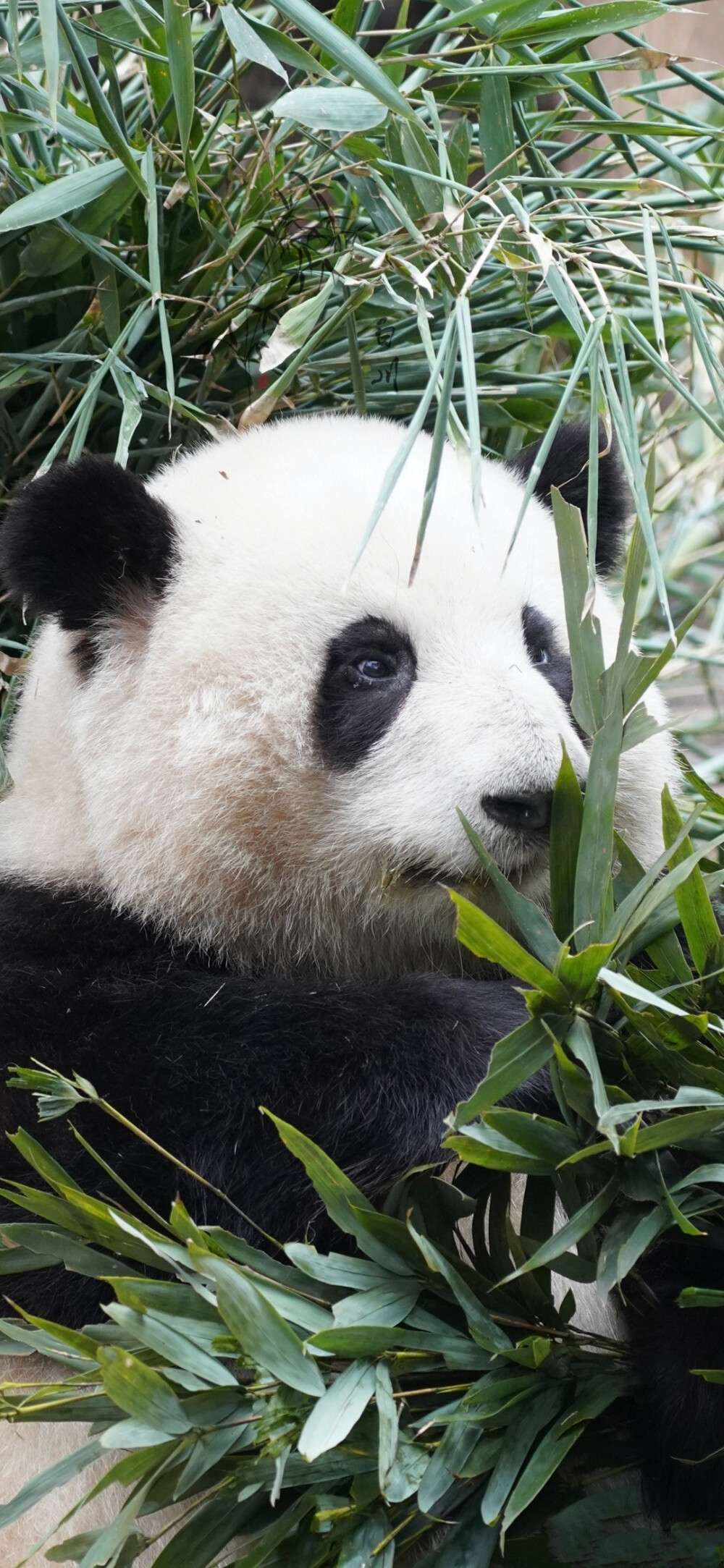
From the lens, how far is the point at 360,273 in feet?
6.63

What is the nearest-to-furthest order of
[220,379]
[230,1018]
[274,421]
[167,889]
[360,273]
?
[230,1018]
[167,889]
[360,273]
[274,421]
[220,379]

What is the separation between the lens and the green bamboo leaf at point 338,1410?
1.09 meters

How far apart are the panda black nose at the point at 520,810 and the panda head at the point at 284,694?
65 millimetres

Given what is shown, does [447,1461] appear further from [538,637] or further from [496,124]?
[496,124]

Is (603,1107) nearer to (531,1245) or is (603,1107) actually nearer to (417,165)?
(531,1245)

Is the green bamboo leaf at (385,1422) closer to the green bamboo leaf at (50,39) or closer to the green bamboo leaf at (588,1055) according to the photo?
the green bamboo leaf at (588,1055)

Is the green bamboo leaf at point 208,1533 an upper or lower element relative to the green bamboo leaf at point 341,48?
lower

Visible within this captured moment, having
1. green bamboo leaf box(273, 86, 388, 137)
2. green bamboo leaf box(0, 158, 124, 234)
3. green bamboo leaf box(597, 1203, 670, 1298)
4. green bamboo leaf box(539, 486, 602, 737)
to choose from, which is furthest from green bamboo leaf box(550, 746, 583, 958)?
green bamboo leaf box(0, 158, 124, 234)

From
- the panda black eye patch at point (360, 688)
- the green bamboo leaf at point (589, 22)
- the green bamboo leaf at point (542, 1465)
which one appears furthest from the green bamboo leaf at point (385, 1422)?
the green bamboo leaf at point (589, 22)

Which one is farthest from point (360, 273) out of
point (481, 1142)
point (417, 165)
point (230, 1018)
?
point (481, 1142)

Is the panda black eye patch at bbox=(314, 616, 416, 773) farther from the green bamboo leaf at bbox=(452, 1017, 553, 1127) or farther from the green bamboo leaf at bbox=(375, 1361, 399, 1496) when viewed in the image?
the green bamboo leaf at bbox=(375, 1361, 399, 1496)

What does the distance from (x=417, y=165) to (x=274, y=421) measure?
505 millimetres

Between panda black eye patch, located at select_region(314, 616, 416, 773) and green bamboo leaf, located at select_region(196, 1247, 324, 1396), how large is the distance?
0.75m

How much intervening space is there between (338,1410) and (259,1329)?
9 centimetres
